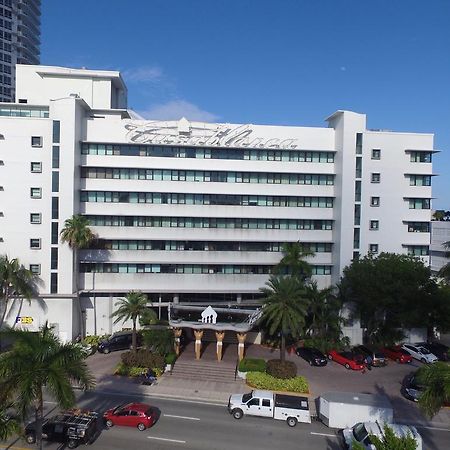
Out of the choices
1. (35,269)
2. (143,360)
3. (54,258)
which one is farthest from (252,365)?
(35,269)

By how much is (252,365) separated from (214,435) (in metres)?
10.7

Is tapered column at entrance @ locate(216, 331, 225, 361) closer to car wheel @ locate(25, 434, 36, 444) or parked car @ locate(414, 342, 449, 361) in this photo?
car wheel @ locate(25, 434, 36, 444)

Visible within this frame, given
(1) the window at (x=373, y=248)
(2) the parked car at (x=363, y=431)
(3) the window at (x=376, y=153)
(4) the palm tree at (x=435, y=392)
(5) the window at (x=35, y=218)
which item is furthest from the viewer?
(1) the window at (x=373, y=248)

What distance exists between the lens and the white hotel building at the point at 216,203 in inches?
1725

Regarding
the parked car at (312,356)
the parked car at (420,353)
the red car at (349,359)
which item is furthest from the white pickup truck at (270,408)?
the parked car at (420,353)

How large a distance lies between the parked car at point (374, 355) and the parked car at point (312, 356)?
3.43m

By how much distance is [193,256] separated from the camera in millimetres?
45375

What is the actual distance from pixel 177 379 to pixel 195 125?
2462cm

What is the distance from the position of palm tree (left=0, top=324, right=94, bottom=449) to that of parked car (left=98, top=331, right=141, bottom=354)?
73.4 ft

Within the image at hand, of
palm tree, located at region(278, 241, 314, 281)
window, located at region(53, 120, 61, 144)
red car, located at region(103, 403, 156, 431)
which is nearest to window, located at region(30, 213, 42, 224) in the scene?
window, located at region(53, 120, 61, 144)

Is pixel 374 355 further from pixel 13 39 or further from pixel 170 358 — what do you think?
pixel 13 39

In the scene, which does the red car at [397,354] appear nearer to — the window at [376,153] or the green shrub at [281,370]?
the green shrub at [281,370]

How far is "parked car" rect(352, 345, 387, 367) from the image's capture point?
125 ft

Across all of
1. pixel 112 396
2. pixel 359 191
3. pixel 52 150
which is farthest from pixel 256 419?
pixel 52 150
